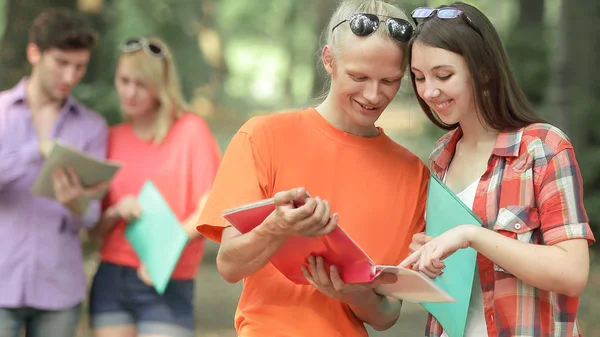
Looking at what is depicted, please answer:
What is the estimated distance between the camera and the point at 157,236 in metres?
4.29

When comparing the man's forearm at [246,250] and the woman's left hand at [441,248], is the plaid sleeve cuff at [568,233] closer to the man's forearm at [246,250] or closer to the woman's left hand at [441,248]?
the woman's left hand at [441,248]

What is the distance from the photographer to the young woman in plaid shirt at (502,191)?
2.53 m

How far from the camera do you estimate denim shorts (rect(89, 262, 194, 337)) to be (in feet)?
14.0

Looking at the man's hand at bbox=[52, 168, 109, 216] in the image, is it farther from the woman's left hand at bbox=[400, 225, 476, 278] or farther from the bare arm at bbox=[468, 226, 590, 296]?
the bare arm at bbox=[468, 226, 590, 296]

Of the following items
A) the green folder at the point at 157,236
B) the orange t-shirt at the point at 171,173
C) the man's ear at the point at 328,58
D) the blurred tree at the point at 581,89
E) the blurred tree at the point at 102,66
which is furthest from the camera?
the blurred tree at the point at 581,89

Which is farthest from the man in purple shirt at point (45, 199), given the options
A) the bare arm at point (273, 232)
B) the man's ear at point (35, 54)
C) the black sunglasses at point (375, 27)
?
the black sunglasses at point (375, 27)

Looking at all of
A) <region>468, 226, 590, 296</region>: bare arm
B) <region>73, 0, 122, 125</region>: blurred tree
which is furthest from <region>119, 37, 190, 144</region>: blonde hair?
<region>73, 0, 122, 125</region>: blurred tree

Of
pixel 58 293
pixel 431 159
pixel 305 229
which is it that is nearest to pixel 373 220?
pixel 431 159

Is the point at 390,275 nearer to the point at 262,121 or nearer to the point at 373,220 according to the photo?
the point at 373,220

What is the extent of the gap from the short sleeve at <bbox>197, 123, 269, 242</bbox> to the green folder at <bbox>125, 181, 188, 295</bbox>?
54.4 inches

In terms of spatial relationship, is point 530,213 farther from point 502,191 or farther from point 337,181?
point 337,181

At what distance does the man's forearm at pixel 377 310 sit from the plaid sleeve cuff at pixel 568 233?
640 mm

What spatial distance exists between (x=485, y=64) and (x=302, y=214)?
787 millimetres

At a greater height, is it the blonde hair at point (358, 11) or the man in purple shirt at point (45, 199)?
the blonde hair at point (358, 11)
